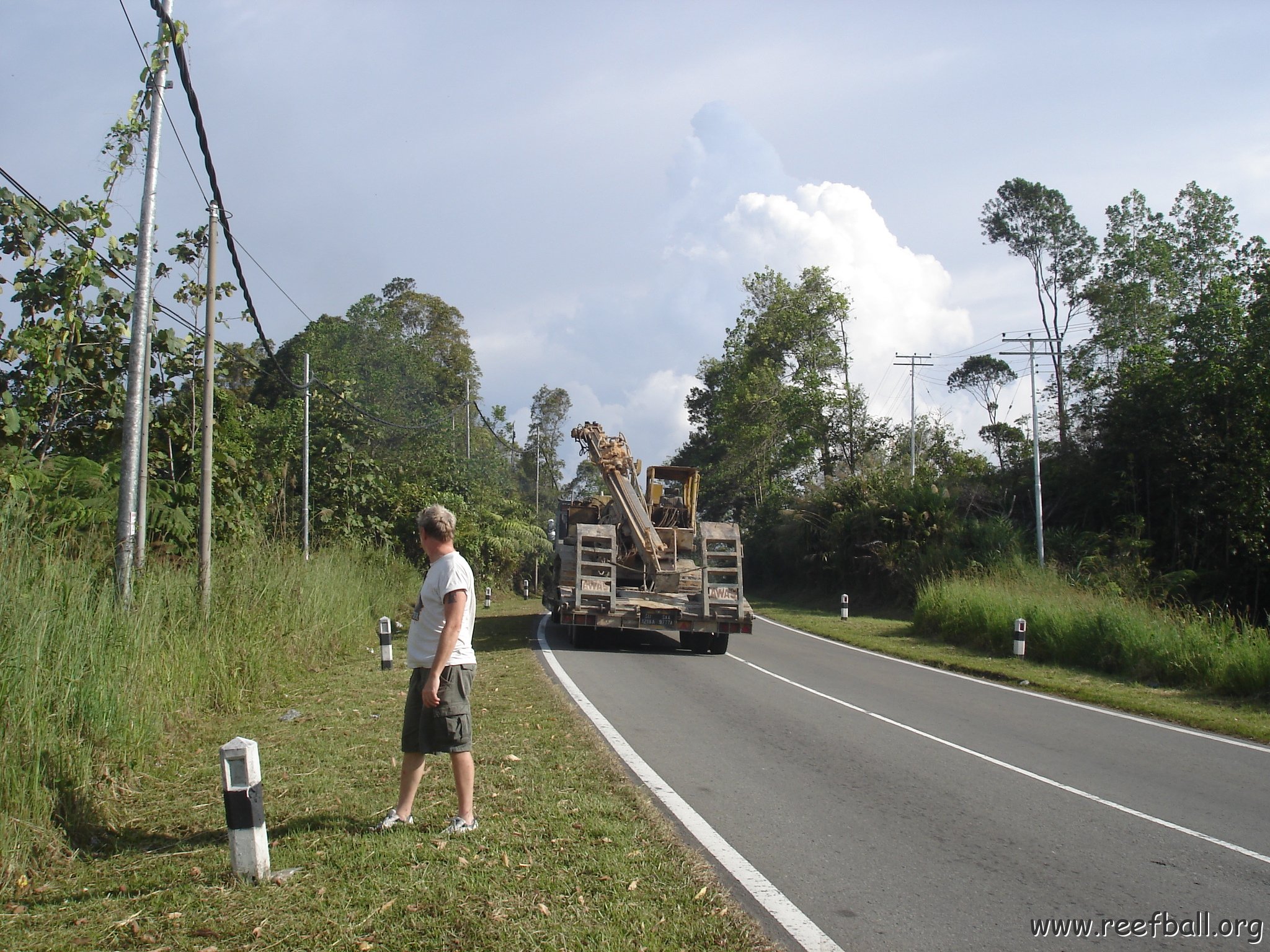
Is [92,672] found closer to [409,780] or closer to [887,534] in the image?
[409,780]

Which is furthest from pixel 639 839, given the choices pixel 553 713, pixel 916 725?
pixel 916 725

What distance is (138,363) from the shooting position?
9352mm

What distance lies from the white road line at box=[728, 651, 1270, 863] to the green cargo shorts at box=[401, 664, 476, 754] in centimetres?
484

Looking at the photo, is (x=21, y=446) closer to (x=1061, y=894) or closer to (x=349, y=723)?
(x=349, y=723)

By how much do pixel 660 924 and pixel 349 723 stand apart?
539 centimetres

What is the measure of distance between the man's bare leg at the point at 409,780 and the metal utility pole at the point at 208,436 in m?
6.04

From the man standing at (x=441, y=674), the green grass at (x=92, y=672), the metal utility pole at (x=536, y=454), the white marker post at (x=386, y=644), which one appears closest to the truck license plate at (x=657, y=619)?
the white marker post at (x=386, y=644)

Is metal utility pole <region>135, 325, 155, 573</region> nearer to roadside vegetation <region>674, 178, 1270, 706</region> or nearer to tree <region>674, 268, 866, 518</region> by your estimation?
roadside vegetation <region>674, 178, 1270, 706</region>

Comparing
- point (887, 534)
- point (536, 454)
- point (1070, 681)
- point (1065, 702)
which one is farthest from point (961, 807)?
point (536, 454)

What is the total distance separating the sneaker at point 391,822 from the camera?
547 cm

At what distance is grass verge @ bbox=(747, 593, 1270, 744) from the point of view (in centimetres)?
1087

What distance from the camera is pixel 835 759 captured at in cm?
811

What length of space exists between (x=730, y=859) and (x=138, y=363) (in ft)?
25.3

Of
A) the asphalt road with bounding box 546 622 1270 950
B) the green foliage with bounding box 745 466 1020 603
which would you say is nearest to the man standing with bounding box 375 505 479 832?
the asphalt road with bounding box 546 622 1270 950
